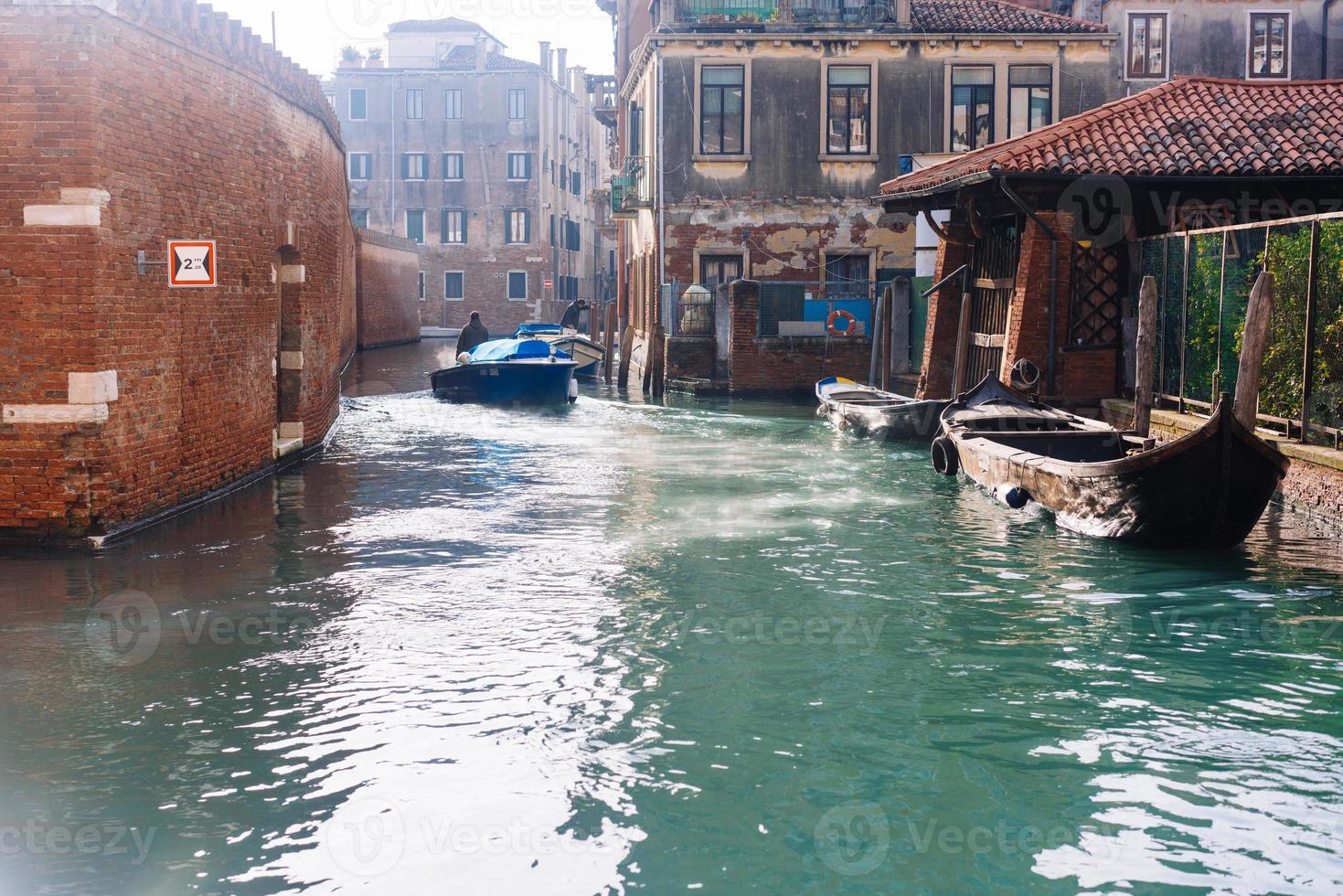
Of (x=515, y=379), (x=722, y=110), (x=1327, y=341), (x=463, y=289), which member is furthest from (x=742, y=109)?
(x=463, y=289)

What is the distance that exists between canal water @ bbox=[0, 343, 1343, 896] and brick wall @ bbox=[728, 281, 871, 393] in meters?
12.4

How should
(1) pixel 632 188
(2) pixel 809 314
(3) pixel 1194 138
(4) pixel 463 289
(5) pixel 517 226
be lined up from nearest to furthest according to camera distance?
1. (3) pixel 1194 138
2. (2) pixel 809 314
3. (1) pixel 632 188
4. (5) pixel 517 226
5. (4) pixel 463 289

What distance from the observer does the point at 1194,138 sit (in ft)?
49.4

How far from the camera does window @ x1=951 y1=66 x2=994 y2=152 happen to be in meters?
24.6

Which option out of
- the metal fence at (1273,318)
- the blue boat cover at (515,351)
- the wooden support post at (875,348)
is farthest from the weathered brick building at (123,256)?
the wooden support post at (875,348)

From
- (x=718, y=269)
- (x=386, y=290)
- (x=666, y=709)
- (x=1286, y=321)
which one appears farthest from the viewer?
(x=386, y=290)

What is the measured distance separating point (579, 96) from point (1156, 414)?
50457mm

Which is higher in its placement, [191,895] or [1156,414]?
[1156,414]

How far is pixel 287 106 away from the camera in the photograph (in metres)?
13.5

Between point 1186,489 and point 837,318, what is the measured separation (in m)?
14.1

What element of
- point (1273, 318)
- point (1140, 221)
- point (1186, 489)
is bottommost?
point (1186, 489)

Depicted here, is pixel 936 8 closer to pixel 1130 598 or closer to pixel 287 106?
pixel 287 106

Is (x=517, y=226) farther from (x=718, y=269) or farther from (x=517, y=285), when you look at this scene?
(x=718, y=269)

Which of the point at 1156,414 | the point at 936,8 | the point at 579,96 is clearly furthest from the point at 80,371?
the point at 579,96
